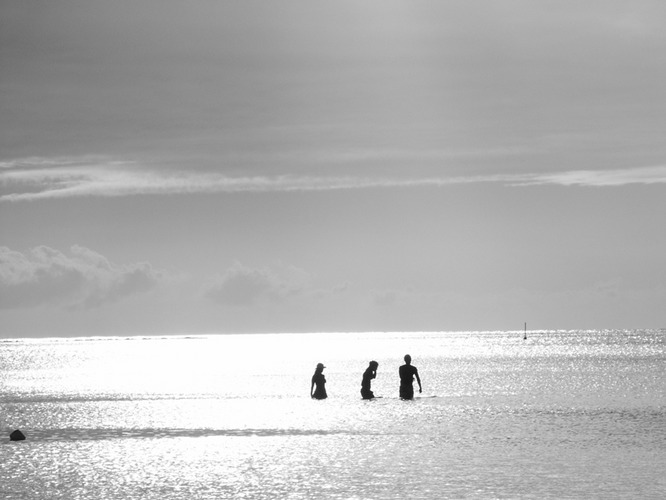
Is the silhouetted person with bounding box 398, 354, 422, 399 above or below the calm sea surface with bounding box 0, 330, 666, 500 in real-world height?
above

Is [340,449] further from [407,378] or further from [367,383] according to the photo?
[367,383]

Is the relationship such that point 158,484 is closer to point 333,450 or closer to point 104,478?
point 104,478

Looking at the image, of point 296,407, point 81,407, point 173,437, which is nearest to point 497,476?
point 173,437

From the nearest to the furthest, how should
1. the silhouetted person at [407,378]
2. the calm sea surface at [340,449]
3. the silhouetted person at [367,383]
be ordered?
the calm sea surface at [340,449]
the silhouetted person at [407,378]
the silhouetted person at [367,383]

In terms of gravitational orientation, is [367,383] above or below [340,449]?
above

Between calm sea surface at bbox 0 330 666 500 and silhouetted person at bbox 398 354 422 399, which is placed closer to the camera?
calm sea surface at bbox 0 330 666 500

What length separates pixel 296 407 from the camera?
159 feet

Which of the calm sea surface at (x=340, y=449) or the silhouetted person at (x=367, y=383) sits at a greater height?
the silhouetted person at (x=367, y=383)

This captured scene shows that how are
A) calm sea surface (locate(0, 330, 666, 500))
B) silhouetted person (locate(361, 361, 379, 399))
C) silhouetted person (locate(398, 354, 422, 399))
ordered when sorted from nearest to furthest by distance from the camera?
calm sea surface (locate(0, 330, 666, 500)), silhouetted person (locate(398, 354, 422, 399)), silhouetted person (locate(361, 361, 379, 399))

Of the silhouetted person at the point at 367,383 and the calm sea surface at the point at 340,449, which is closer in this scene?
the calm sea surface at the point at 340,449

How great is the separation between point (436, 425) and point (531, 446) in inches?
261

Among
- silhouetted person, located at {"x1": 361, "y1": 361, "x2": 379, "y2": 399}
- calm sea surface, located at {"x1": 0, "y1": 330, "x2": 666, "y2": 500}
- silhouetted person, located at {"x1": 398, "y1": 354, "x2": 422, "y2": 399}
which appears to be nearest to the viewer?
calm sea surface, located at {"x1": 0, "y1": 330, "x2": 666, "y2": 500}

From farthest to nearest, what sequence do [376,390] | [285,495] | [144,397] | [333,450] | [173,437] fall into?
[376,390] → [144,397] → [173,437] → [333,450] → [285,495]

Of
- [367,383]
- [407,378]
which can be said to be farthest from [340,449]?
[367,383]
